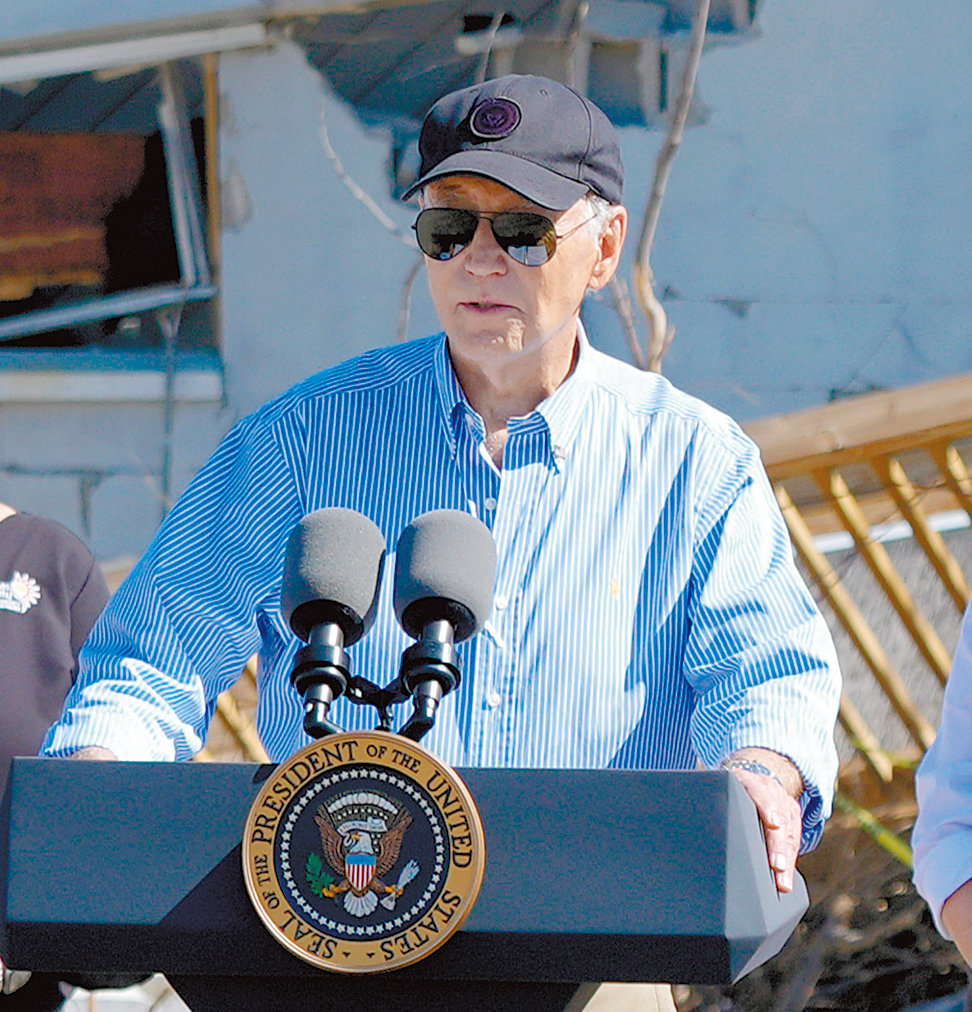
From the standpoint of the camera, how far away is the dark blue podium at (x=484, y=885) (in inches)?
49.3

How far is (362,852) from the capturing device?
125 centimetres

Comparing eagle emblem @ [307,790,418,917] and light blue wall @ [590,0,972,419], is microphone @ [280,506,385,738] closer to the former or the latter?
eagle emblem @ [307,790,418,917]

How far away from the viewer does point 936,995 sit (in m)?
3.62

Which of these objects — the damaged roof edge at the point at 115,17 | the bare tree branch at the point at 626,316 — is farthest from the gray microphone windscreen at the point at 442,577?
the damaged roof edge at the point at 115,17

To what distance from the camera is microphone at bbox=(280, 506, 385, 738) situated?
4.37 ft

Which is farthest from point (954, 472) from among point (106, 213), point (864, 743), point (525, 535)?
point (106, 213)

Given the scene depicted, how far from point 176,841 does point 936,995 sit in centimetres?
273

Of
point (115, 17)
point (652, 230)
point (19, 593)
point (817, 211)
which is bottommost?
point (19, 593)

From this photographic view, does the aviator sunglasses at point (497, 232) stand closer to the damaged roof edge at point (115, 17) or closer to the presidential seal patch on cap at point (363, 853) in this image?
the presidential seal patch on cap at point (363, 853)

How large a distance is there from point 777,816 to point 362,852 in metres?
0.42

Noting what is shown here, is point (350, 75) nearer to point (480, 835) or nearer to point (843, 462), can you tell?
point (843, 462)

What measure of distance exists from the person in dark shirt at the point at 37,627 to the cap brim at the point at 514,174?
1.29m

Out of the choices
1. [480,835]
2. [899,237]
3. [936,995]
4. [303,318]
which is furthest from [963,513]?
[480,835]

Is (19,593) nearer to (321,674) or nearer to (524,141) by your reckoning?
(524,141)
